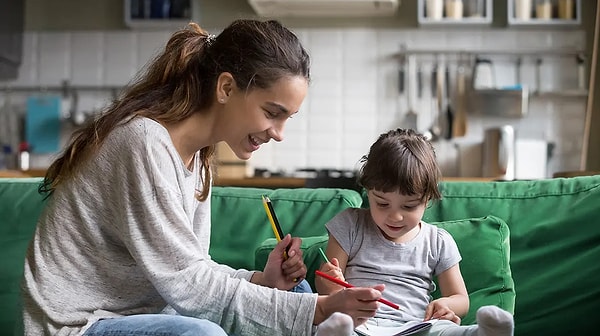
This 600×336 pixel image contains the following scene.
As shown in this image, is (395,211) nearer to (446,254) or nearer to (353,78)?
(446,254)

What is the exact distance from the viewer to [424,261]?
6.20 ft

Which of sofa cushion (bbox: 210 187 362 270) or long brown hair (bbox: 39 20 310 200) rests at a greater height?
long brown hair (bbox: 39 20 310 200)

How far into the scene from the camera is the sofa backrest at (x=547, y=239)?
2.06 meters

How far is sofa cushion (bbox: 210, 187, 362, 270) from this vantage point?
2227mm

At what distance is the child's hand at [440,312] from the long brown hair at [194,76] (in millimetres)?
553

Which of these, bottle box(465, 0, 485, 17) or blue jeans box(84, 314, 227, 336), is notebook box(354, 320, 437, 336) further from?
bottle box(465, 0, 485, 17)

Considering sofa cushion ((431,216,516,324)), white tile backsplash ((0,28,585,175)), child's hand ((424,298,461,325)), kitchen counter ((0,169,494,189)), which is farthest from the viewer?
white tile backsplash ((0,28,585,175))

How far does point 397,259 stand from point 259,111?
52cm

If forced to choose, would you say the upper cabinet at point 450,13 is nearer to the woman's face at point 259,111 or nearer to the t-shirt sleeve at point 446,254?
the t-shirt sleeve at point 446,254

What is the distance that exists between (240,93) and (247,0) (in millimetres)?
3410

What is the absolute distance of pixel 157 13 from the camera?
4891 mm

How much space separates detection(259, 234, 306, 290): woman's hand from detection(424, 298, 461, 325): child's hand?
0.28m

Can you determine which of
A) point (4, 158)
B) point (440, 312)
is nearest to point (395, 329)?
point (440, 312)

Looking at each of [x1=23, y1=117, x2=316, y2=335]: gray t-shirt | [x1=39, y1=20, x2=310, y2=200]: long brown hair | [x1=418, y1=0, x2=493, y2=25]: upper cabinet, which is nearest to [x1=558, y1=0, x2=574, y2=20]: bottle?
[x1=418, y1=0, x2=493, y2=25]: upper cabinet
